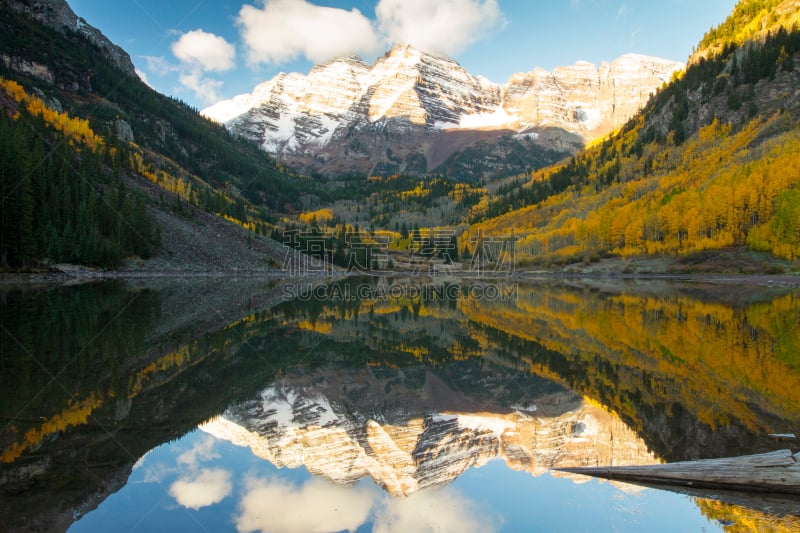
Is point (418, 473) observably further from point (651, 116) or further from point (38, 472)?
point (651, 116)

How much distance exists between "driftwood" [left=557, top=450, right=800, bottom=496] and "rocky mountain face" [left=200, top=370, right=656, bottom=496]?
92 cm

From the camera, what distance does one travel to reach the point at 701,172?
92.2 metres

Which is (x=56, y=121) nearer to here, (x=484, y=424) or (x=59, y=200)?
(x=59, y=200)

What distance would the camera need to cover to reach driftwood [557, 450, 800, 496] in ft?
20.8

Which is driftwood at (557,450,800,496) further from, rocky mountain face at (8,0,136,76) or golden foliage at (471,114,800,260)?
rocky mountain face at (8,0,136,76)

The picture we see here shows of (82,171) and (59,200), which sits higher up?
(82,171)

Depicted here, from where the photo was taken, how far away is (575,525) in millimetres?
6414

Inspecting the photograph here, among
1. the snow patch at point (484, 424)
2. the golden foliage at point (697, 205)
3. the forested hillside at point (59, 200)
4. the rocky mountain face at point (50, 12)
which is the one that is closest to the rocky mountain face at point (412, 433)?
the snow patch at point (484, 424)

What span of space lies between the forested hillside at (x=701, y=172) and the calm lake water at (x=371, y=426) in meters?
58.1

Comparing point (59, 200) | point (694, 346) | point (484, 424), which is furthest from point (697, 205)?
point (59, 200)

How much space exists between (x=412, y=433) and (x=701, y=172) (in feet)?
337

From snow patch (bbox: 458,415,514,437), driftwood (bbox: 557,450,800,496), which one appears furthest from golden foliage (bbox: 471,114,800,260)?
driftwood (bbox: 557,450,800,496)

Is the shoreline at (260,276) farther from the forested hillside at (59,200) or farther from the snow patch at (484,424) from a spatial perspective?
the snow patch at (484,424)

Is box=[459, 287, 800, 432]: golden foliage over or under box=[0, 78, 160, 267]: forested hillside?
under
